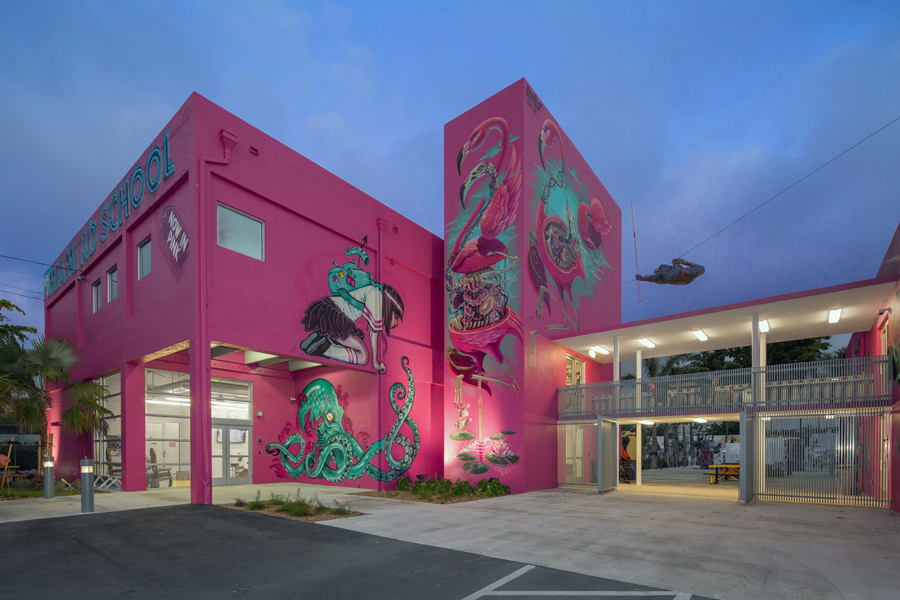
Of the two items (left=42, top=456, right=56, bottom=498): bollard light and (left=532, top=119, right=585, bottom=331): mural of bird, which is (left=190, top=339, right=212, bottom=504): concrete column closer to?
(left=42, top=456, right=56, bottom=498): bollard light

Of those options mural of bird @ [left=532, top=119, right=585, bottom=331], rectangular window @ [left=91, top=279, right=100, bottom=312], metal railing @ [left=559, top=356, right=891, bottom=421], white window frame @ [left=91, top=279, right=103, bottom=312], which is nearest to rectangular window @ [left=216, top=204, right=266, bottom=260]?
white window frame @ [left=91, top=279, right=103, bottom=312]

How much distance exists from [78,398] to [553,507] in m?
13.4

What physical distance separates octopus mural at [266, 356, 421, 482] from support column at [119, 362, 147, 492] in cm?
Result: 395

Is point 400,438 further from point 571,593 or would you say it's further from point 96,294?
point 571,593

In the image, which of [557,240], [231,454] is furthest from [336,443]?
[557,240]

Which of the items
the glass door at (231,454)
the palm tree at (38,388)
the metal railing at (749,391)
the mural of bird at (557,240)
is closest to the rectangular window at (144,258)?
the palm tree at (38,388)

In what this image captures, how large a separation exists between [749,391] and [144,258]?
689 inches

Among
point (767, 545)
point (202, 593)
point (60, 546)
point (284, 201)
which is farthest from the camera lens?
point (284, 201)

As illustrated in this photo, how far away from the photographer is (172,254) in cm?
1320

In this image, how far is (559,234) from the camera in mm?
19250

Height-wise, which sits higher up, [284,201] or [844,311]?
[284,201]

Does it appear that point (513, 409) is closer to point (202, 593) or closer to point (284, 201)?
point (284, 201)

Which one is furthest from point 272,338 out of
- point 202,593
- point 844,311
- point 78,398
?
point 844,311

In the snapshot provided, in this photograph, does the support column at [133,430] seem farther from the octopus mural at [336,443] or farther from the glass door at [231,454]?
the octopus mural at [336,443]
